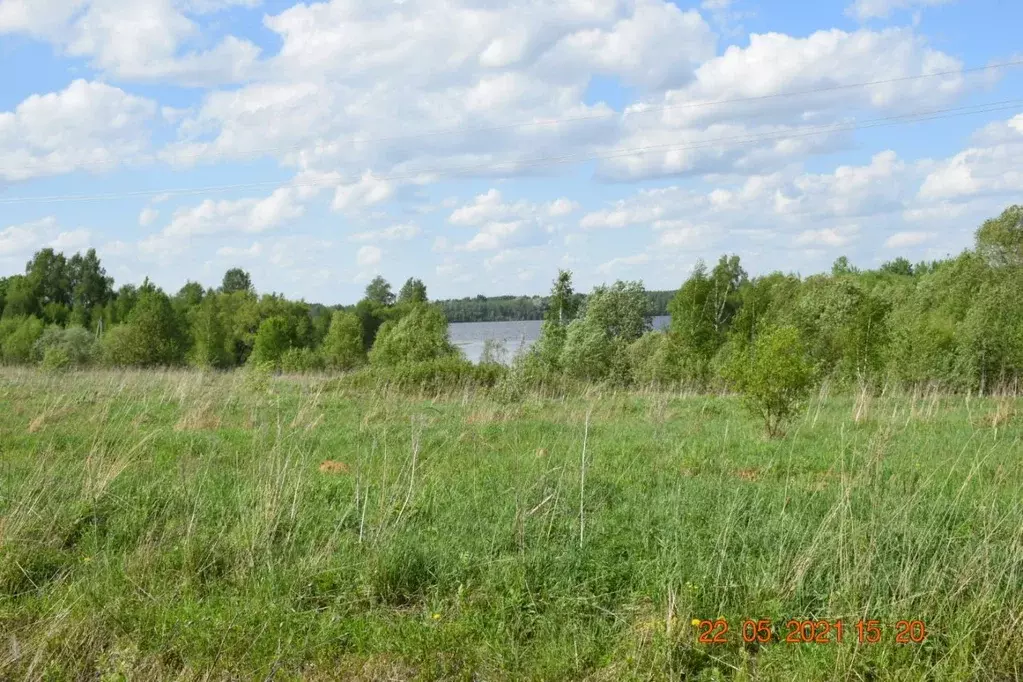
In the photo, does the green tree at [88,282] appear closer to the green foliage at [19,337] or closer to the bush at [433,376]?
the green foliage at [19,337]

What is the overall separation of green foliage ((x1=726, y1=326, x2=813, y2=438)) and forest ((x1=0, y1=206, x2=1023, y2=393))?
0.06m

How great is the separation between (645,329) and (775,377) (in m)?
33.2

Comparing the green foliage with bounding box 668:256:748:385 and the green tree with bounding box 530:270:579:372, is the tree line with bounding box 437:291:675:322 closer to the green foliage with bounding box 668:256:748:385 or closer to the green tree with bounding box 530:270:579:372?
the green foliage with bounding box 668:256:748:385

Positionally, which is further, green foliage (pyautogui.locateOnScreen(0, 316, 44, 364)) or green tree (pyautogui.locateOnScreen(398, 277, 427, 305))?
green tree (pyautogui.locateOnScreen(398, 277, 427, 305))

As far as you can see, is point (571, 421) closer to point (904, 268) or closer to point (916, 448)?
point (916, 448)

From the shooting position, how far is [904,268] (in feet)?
291

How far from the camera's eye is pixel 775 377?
517 inches

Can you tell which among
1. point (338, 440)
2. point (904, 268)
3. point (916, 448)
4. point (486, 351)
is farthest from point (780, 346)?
point (904, 268)

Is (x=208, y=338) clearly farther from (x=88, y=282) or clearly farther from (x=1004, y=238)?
(x=1004, y=238)

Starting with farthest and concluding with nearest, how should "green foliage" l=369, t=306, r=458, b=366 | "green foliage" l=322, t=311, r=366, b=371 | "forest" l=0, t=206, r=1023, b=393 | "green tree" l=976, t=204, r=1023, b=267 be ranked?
1. "green foliage" l=322, t=311, r=366, b=371
2. "green tree" l=976, t=204, r=1023, b=267
3. "green foliage" l=369, t=306, r=458, b=366
4. "forest" l=0, t=206, r=1023, b=393
